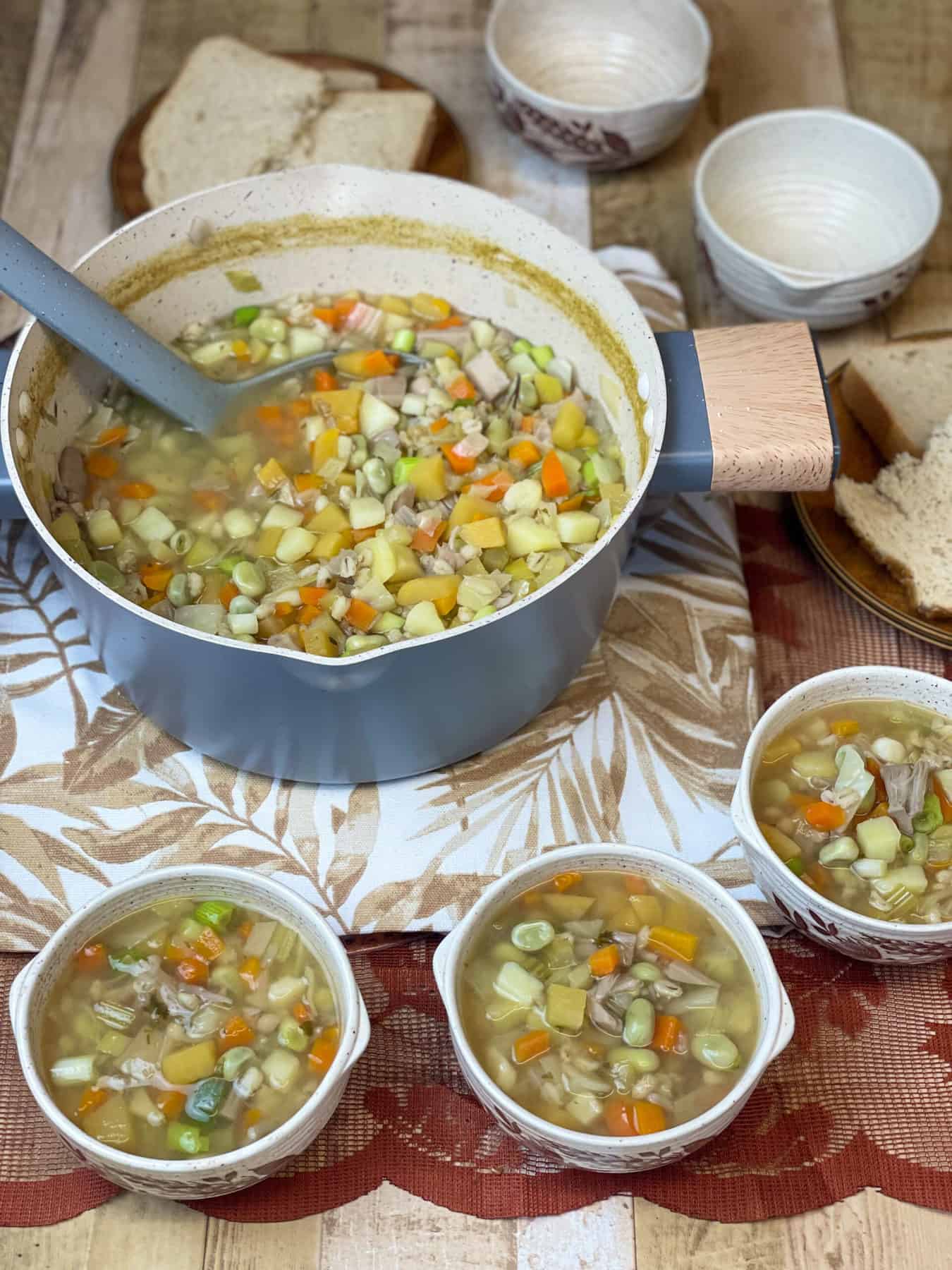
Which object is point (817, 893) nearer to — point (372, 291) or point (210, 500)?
point (210, 500)

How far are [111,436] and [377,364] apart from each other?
19.1 inches

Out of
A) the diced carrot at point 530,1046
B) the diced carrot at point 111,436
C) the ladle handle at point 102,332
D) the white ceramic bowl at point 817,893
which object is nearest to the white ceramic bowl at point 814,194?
the white ceramic bowl at point 817,893

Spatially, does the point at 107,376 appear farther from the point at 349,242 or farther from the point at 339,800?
the point at 339,800

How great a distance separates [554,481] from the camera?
214cm

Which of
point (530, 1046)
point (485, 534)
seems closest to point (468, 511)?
point (485, 534)

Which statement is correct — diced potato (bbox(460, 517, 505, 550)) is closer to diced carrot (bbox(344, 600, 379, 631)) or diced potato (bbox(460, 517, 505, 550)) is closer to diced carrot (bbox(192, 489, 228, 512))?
diced carrot (bbox(344, 600, 379, 631))

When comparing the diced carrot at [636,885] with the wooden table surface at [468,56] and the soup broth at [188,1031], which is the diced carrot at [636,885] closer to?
the soup broth at [188,1031]

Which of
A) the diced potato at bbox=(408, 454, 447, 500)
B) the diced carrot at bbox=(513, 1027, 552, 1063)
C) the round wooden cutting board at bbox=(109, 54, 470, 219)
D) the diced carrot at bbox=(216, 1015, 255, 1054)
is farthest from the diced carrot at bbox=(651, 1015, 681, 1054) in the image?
the round wooden cutting board at bbox=(109, 54, 470, 219)

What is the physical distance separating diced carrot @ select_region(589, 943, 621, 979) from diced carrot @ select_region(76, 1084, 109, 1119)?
0.65 meters

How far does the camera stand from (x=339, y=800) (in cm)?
211

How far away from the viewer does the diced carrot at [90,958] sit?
5.71 ft

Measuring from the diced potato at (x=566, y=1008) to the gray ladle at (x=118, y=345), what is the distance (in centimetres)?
114

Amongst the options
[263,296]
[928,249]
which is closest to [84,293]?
[263,296]

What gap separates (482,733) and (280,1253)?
0.79 meters
